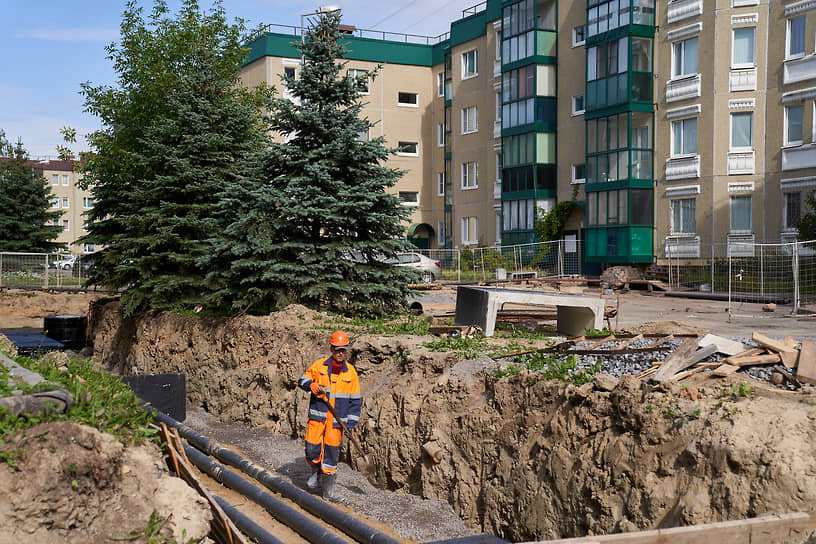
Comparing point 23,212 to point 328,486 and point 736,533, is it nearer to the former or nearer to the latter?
point 328,486

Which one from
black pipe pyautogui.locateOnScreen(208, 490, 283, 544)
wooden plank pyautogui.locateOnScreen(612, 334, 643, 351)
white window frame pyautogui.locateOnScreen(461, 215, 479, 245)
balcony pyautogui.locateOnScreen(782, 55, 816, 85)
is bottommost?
black pipe pyautogui.locateOnScreen(208, 490, 283, 544)

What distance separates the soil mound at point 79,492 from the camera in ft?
14.6

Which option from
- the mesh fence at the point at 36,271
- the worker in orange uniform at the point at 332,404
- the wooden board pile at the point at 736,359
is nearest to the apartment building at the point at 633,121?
the worker in orange uniform at the point at 332,404

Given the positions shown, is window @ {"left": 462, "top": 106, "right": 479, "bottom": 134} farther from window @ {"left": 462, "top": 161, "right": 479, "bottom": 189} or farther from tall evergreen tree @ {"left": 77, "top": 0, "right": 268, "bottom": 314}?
tall evergreen tree @ {"left": 77, "top": 0, "right": 268, "bottom": 314}

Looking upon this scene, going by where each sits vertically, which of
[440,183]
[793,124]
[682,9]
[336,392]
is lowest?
[336,392]

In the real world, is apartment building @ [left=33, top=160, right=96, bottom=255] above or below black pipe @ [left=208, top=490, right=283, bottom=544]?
above

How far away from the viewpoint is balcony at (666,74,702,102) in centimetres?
3095

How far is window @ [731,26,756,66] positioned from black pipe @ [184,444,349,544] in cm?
2673

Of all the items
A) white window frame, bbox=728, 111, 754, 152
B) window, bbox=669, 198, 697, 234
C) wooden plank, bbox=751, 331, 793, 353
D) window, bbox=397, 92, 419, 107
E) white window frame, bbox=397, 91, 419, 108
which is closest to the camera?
wooden plank, bbox=751, 331, 793, 353

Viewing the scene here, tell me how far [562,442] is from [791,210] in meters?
24.0

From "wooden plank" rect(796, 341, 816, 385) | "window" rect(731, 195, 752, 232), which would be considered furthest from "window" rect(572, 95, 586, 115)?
"wooden plank" rect(796, 341, 816, 385)

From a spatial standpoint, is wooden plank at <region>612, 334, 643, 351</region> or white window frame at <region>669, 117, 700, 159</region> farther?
white window frame at <region>669, 117, 700, 159</region>

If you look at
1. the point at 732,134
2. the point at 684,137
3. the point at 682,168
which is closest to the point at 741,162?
the point at 732,134

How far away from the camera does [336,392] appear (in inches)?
364
